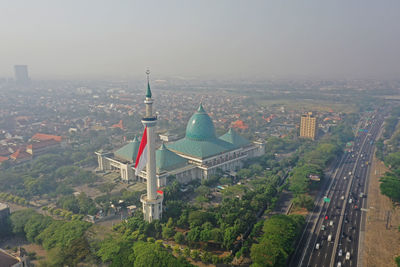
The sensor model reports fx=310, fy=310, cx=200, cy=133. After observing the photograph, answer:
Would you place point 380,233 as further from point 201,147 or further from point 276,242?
point 201,147

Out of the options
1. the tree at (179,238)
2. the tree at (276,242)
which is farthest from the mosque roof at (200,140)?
the tree at (276,242)

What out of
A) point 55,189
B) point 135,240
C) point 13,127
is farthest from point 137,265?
point 13,127

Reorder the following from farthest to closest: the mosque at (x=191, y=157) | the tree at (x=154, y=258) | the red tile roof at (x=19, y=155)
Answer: the red tile roof at (x=19, y=155) < the mosque at (x=191, y=157) < the tree at (x=154, y=258)

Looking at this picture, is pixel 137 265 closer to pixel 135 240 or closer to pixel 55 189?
pixel 135 240

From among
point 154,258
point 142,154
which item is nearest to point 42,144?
point 142,154

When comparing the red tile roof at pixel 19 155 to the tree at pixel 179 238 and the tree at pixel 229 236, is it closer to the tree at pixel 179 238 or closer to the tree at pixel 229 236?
the tree at pixel 179 238

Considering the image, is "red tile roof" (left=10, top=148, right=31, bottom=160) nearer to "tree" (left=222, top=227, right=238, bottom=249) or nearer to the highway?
"tree" (left=222, top=227, right=238, bottom=249)
